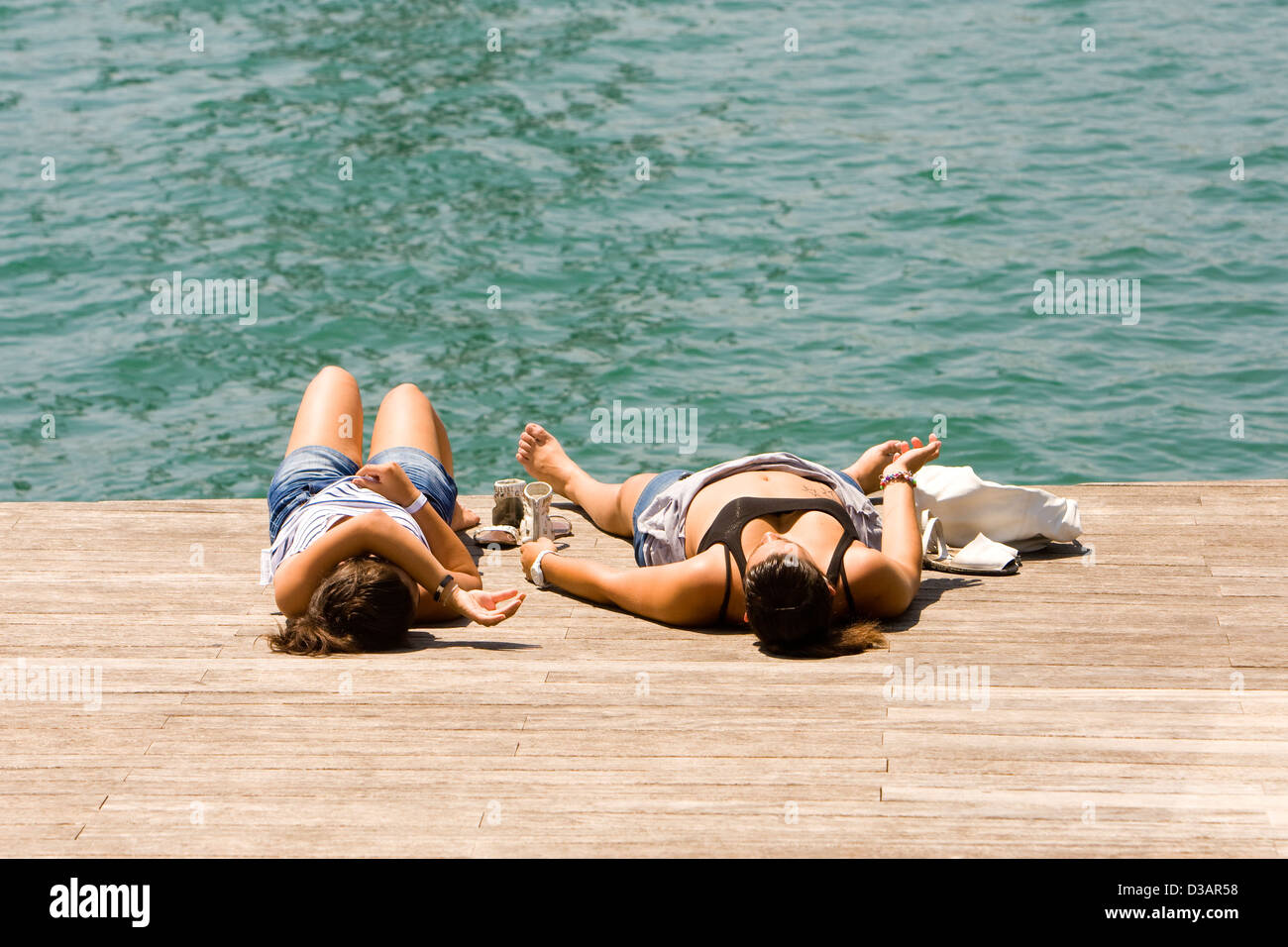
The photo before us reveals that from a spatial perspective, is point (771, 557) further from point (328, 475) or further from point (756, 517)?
point (328, 475)

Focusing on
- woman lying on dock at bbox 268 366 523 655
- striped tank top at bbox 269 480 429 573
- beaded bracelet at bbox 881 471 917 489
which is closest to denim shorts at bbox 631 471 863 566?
beaded bracelet at bbox 881 471 917 489

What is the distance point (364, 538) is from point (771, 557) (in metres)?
1.34

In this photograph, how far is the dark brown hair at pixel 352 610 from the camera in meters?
4.64

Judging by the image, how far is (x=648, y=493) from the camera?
5.65 meters

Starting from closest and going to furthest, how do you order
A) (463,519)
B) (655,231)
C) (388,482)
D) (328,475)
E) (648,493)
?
(388,482)
(328,475)
(648,493)
(463,519)
(655,231)

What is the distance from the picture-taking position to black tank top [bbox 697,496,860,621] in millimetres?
4742

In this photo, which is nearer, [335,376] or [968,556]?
[968,556]

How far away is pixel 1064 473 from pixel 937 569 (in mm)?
4141

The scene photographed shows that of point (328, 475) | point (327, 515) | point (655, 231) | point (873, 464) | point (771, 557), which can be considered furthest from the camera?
point (655, 231)

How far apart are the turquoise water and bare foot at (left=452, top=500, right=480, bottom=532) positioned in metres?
3.34

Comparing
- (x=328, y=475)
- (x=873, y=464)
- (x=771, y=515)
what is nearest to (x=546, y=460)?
(x=328, y=475)

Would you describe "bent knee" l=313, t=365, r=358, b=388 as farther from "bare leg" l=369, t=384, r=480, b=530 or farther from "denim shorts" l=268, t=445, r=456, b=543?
"denim shorts" l=268, t=445, r=456, b=543

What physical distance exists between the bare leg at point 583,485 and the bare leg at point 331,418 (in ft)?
2.55

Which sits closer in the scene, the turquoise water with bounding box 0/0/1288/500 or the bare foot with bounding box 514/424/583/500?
the bare foot with bounding box 514/424/583/500
